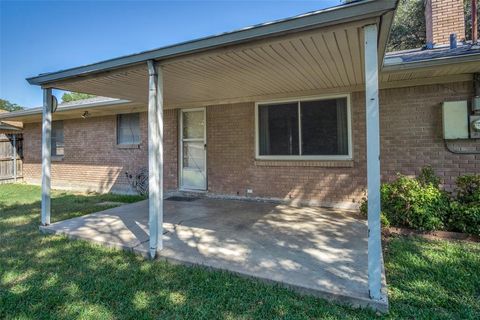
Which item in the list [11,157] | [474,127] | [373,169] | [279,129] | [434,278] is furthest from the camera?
[11,157]

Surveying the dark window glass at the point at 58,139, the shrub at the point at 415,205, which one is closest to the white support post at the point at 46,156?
the shrub at the point at 415,205

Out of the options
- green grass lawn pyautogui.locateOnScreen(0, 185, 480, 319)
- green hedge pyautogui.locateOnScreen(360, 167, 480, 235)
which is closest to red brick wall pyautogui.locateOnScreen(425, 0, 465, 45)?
green hedge pyautogui.locateOnScreen(360, 167, 480, 235)

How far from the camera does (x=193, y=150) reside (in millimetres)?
7625

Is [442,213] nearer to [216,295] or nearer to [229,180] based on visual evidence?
[216,295]

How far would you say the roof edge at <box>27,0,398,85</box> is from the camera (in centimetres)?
235

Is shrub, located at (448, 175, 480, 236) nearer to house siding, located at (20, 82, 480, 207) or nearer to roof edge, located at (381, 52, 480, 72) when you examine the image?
house siding, located at (20, 82, 480, 207)

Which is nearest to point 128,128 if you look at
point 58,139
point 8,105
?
point 58,139

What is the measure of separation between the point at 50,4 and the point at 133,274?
10.4 m

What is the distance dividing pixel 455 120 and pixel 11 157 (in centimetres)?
1482

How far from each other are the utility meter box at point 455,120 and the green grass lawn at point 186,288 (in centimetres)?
190

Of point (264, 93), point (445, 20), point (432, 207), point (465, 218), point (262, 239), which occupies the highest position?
point (445, 20)

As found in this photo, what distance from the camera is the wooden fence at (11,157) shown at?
11453 mm

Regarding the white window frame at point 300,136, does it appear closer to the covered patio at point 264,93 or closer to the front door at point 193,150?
the covered patio at point 264,93

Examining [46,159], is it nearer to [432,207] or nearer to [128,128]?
[128,128]
